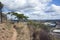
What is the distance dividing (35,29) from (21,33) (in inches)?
264

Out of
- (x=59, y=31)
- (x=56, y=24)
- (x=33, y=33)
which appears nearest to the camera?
(x=33, y=33)

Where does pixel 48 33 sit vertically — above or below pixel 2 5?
below

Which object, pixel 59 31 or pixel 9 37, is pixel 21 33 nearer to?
pixel 9 37

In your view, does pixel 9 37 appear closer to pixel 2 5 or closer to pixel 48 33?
pixel 2 5

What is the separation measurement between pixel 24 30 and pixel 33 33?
450 cm

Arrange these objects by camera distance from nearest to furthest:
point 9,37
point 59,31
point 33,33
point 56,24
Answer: point 9,37 → point 33,33 → point 56,24 → point 59,31

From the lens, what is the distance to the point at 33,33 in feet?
116

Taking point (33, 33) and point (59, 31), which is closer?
point (33, 33)

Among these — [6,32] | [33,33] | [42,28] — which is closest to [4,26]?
[6,32]

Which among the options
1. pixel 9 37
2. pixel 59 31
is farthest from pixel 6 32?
pixel 59 31

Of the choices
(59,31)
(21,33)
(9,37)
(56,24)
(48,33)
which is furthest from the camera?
(59,31)

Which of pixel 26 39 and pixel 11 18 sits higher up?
pixel 11 18

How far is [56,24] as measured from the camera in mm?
51750

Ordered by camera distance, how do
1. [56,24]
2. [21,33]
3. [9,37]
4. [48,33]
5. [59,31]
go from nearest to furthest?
[9,37] → [21,33] → [48,33] → [56,24] → [59,31]
